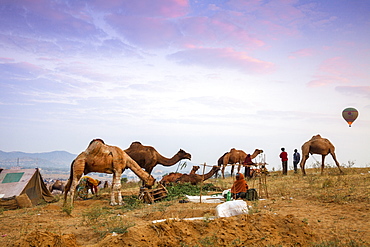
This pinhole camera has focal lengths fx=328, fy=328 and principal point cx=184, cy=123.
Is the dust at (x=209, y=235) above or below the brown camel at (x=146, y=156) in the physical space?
below

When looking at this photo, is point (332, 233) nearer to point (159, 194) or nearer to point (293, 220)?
point (293, 220)

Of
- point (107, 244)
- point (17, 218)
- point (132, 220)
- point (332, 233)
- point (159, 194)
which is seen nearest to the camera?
point (107, 244)

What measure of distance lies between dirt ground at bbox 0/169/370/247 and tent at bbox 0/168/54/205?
317 cm

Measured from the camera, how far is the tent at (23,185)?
17.3 metres

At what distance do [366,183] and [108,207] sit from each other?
12412 mm

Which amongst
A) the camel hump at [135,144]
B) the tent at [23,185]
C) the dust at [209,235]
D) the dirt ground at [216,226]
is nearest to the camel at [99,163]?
the dirt ground at [216,226]

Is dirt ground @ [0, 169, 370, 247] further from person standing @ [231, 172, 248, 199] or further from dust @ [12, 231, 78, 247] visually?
person standing @ [231, 172, 248, 199]

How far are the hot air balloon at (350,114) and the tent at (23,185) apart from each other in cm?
2619

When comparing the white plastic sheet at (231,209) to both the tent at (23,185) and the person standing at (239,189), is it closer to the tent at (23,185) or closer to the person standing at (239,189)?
the person standing at (239,189)

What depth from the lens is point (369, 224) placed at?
30.8ft

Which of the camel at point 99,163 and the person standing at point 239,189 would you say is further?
the camel at point 99,163

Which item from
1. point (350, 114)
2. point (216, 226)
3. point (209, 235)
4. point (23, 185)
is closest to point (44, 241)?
point (209, 235)

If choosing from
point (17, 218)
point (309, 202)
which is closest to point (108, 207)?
point (17, 218)

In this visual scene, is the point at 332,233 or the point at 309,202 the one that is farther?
the point at 309,202
